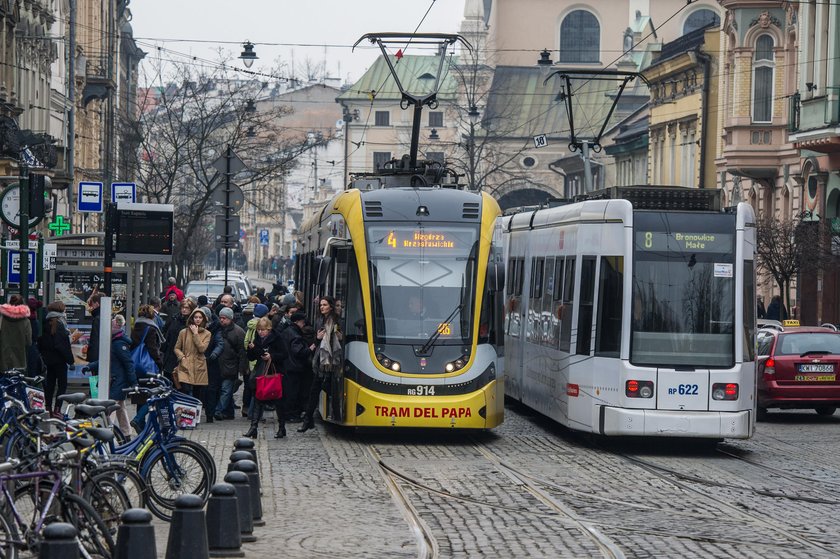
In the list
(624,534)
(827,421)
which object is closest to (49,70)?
(827,421)

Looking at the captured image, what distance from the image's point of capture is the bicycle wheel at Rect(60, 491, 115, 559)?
10102 millimetres

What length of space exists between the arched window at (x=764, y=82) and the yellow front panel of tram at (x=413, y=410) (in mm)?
32485

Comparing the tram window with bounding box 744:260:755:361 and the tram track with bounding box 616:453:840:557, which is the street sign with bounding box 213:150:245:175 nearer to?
the tram track with bounding box 616:453:840:557

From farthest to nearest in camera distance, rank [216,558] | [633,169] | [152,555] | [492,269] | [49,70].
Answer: [633,169] → [49,70] → [492,269] → [216,558] → [152,555]

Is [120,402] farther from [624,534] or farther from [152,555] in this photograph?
[152,555]

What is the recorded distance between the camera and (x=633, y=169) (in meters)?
75.8

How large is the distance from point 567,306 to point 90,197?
12.3m

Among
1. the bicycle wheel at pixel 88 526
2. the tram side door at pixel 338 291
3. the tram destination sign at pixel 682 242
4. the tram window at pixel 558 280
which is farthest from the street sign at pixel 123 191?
the bicycle wheel at pixel 88 526

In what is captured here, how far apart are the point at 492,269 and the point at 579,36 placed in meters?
88.7

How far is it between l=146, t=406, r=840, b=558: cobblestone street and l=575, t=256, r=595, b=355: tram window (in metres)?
1.25

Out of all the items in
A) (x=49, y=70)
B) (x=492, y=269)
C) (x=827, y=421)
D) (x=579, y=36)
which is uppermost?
(x=579, y=36)

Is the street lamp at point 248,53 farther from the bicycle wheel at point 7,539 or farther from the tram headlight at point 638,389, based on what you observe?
the bicycle wheel at point 7,539

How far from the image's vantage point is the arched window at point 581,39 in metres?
107

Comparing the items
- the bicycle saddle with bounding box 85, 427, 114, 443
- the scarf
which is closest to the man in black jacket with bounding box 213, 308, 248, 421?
the scarf
